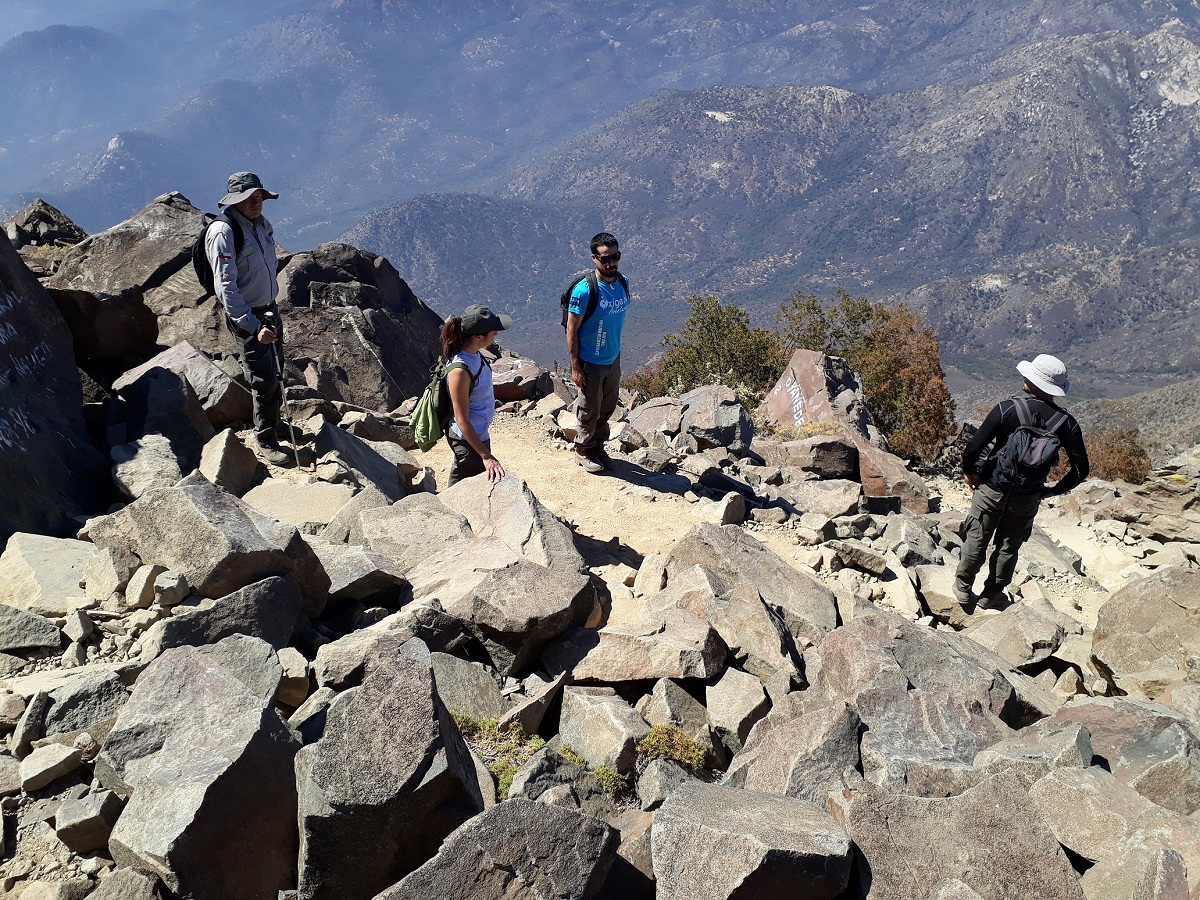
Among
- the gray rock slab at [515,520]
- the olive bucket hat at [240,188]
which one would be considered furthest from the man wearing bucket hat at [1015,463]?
the olive bucket hat at [240,188]

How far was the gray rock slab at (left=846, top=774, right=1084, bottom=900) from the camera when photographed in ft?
11.7

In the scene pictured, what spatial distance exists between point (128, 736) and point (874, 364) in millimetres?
27965

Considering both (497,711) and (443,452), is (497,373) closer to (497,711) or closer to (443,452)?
(443,452)

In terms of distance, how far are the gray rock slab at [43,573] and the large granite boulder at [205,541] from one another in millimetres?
188

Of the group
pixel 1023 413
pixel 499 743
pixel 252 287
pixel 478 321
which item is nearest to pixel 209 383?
pixel 252 287

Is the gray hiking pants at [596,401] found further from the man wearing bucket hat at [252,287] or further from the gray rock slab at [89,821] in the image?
the gray rock slab at [89,821]

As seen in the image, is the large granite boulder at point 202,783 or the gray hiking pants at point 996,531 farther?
the gray hiking pants at point 996,531

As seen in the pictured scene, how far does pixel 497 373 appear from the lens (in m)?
14.8

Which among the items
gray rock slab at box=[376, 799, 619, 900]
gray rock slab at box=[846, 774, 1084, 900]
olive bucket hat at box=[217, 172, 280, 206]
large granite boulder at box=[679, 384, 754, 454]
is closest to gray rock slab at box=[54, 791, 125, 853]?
gray rock slab at box=[376, 799, 619, 900]

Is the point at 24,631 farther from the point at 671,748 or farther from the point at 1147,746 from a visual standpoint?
the point at 1147,746

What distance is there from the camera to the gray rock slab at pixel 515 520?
248 inches

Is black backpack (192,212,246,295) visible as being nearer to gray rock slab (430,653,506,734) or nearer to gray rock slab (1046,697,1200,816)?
gray rock slab (430,653,506,734)

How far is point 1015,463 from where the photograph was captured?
285 inches

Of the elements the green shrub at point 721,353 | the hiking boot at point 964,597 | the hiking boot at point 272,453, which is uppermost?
the hiking boot at point 272,453
